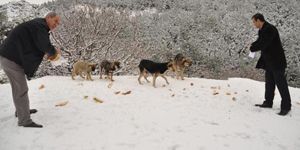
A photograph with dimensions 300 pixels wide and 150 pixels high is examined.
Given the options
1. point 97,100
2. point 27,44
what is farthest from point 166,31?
point 27,44

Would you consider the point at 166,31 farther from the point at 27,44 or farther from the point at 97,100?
the point at 27,44

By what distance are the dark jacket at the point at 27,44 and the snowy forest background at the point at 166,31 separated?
14.1 metres

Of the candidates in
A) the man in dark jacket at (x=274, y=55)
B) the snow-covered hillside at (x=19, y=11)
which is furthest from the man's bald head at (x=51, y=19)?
the snow-covered hillside at (x=19, y=11)

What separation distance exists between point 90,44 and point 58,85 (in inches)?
473

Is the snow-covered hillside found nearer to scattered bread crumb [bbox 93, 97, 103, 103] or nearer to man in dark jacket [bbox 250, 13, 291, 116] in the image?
scattered bread crumb [bbox 93, 97, 103, 103]

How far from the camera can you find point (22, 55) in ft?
18.2

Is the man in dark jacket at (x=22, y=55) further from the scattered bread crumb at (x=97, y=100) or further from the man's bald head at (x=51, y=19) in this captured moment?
the scattered bread crumb at (x=97, y=100)

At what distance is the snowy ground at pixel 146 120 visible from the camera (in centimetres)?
534

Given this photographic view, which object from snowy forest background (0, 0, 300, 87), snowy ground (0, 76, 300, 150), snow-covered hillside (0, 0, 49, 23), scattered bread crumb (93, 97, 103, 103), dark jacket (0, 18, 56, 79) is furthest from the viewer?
snow-covered hillside (0, 0, 49, 23)

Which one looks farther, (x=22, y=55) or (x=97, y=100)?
(x=97, y=100)

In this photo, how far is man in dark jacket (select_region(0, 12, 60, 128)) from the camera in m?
5.56

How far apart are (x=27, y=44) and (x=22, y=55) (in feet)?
0.68

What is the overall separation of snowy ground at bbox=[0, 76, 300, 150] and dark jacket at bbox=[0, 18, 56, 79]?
1.13 m

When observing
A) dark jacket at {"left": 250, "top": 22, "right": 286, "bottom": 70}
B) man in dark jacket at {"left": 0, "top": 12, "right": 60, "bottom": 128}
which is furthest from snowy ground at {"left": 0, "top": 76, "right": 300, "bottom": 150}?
dark jacket at {"left": 250, "top": 22, "right": 286, "bottom": 70}
